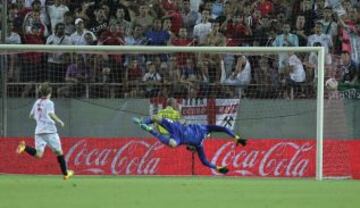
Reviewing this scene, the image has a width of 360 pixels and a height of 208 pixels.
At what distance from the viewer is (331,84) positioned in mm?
18969

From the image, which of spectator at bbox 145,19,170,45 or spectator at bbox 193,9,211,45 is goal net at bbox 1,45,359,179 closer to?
spectator at bbox 145,19,170,45

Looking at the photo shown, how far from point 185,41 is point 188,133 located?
4807 millimetres

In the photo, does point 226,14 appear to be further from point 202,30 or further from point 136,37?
point 136,37

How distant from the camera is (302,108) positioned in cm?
1930

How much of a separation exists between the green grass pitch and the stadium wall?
14.6 feet

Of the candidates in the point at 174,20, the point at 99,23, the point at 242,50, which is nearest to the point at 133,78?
the point at 99,23

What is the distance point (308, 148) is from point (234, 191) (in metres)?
6.57

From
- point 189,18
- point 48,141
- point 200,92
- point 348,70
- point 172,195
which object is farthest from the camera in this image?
point 189,18

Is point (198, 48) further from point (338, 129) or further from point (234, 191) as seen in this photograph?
point (234, 191)

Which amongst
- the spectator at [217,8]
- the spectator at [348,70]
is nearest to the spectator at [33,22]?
the spectator at [217,8]

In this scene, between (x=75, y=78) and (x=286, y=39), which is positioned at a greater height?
(x=286, y=39)

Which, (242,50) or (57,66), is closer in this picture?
(242,50)

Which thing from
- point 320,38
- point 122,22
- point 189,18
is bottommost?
point 320,38

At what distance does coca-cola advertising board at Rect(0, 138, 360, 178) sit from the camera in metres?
18.7
